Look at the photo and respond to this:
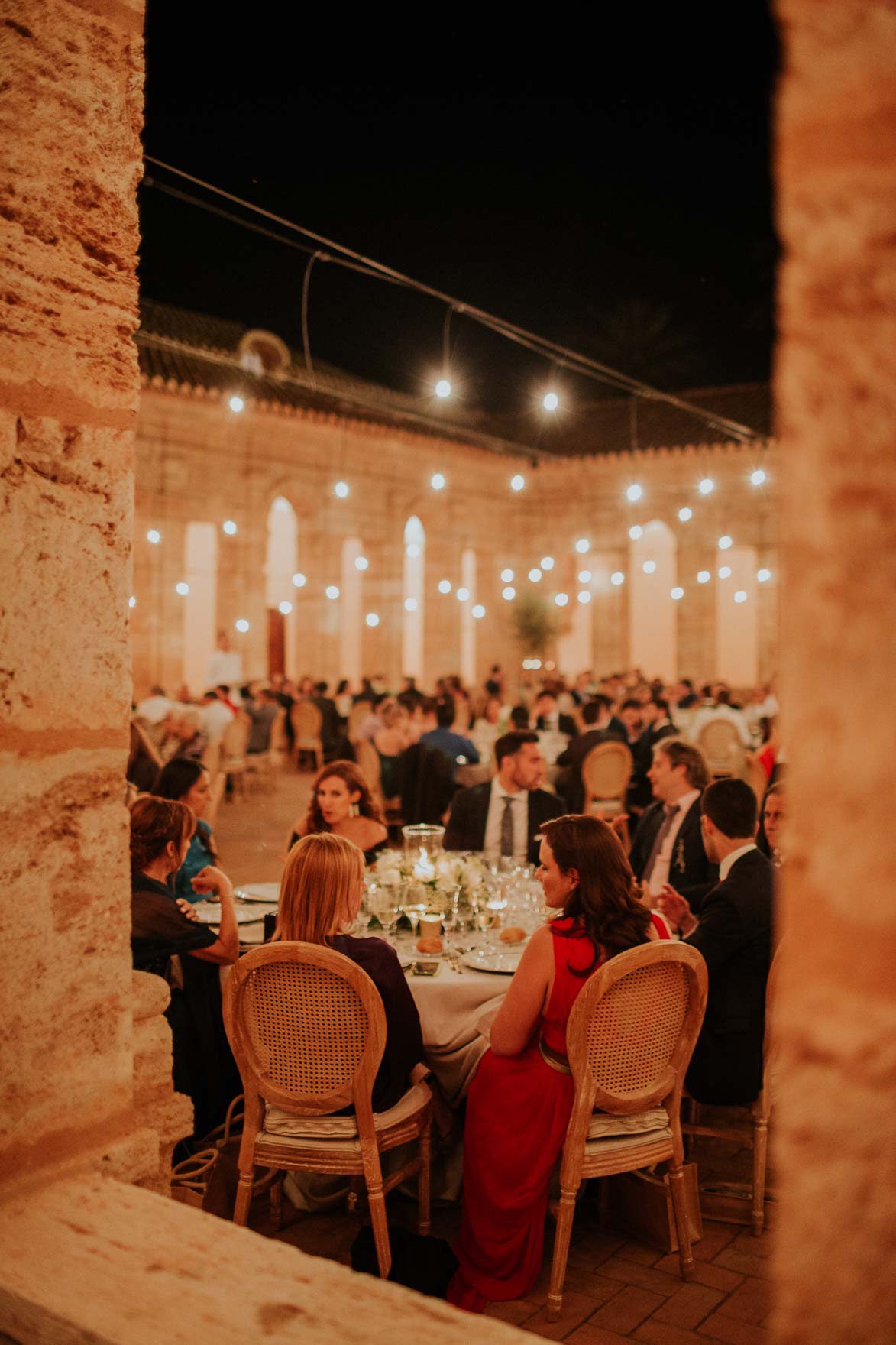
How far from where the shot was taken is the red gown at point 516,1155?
3.09 metres

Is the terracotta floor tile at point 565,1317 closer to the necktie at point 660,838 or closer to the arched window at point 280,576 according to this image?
the necktie at point 660,838

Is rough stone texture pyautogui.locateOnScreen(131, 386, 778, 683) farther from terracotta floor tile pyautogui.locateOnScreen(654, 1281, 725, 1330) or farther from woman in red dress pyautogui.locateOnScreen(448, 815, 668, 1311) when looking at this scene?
terracotta floor tile pyautogui.locateOnScreen(654, 1281, 725, 1330)

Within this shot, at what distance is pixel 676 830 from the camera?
5.16 m

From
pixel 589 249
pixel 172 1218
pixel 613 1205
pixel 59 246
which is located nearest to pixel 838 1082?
pixel 172 1218

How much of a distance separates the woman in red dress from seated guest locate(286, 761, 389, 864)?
2028mm

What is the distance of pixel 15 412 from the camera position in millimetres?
1911

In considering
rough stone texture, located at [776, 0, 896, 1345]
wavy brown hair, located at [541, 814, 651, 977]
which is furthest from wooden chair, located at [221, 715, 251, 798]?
rough stone texture, located at [776, 0, 896, 1345]

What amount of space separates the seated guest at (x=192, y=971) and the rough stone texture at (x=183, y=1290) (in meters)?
2.08

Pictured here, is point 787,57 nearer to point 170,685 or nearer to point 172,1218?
point 172,1218

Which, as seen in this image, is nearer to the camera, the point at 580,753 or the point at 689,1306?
the point at 689,1306

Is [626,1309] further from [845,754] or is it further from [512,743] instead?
[512,743]

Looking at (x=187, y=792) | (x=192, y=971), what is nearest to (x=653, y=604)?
(x=187, y=792)

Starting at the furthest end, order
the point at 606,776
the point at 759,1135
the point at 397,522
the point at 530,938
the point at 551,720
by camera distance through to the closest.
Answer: the point at 397,522, the point at 551,720, the point at 606,776, the point at 759,1135, the point at 530,938

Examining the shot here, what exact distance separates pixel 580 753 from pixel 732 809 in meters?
5.20
